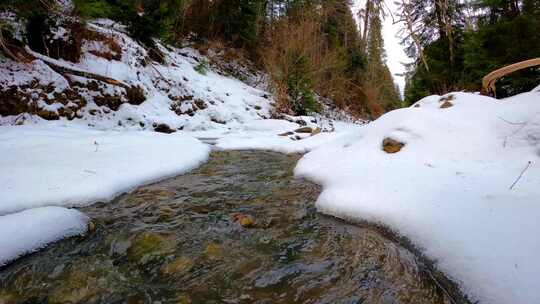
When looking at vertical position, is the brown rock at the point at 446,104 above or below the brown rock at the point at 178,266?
above

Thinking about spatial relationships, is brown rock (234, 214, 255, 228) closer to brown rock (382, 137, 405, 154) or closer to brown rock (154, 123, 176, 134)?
brown rock (382, 137, 405, 154)

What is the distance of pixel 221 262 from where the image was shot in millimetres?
1501

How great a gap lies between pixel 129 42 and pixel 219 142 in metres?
4.12

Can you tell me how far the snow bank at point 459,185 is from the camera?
45.1 inches

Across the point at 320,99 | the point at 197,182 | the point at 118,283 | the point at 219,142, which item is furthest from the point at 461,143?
the point at 320,99

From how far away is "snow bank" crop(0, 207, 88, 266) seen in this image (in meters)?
1.44

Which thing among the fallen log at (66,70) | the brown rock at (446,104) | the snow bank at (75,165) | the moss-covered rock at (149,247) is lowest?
the moss-covered rock at (149,247)

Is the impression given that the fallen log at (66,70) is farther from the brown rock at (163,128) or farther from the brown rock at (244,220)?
the brown rock at (244,220)

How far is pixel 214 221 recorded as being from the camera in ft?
6.51

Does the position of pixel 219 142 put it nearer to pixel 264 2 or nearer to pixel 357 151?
pixel 357 151

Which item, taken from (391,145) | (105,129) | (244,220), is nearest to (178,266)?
(244,220)

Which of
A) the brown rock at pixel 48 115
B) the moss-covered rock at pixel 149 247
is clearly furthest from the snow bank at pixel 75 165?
the moss-covered rock at pixel 149 247

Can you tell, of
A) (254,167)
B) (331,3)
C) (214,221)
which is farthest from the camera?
(331,3)

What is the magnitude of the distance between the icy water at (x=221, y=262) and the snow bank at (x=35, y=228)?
0.06 m
